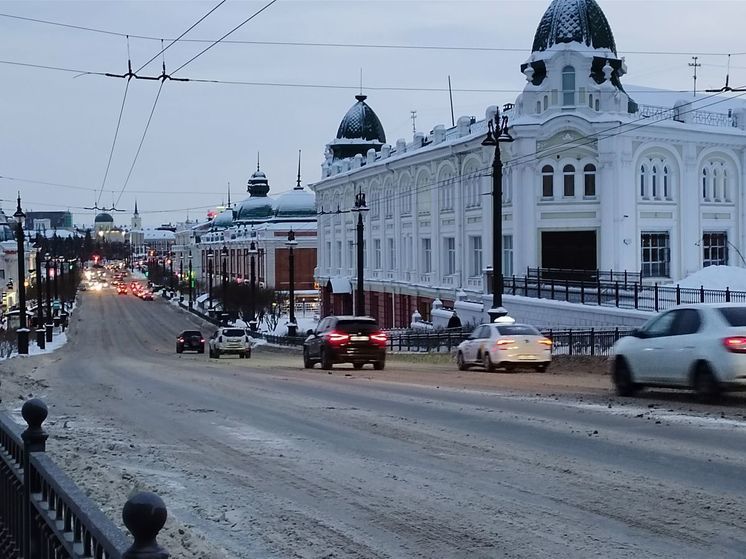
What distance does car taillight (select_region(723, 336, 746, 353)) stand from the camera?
15633mm

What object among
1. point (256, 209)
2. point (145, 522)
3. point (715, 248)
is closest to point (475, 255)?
point (715, 248)

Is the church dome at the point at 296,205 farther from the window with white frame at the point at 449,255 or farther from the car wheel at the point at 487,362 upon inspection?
the car wheel at the point at 487,362

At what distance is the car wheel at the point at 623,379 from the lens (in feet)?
59.2

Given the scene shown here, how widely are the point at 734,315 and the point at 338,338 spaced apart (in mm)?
16306

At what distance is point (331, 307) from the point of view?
284 feet

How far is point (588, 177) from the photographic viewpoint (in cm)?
5406

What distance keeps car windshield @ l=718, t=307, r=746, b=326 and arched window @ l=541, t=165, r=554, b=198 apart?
3847 cm

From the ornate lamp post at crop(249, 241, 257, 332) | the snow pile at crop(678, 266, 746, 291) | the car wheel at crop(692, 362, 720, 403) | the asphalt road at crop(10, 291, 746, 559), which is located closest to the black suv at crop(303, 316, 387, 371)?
the asphalt road at crop(10, 291, 746, 559)

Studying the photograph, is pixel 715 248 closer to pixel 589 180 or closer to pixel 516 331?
pixel 589 180

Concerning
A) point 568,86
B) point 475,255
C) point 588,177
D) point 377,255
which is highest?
point 568,86

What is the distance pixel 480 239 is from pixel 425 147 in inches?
344

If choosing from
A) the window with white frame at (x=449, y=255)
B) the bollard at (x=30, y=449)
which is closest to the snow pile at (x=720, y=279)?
the window with white frame at (x=449, y=255)

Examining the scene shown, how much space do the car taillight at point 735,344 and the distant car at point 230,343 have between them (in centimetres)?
3351

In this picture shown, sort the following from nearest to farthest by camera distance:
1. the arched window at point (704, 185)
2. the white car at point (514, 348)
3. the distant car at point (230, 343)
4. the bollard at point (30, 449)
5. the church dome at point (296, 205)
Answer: the bollard at point (30, 449), the white car at point (514, 348), the distant car at point (230, 343), the arched window at point (704, 185), the church dome at point (296, 205)
